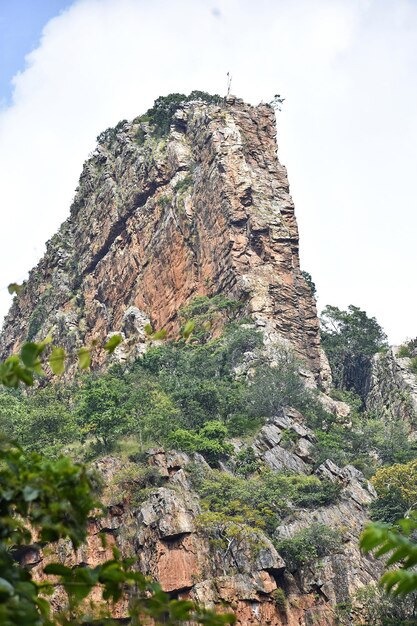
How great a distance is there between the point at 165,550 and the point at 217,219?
31515mm

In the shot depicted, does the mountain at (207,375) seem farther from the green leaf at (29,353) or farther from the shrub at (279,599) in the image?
the green leaf at (29,353)

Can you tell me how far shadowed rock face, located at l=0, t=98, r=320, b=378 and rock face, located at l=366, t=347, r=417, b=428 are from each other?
5.02 meters

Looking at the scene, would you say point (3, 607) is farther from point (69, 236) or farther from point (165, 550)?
point (69, 236)

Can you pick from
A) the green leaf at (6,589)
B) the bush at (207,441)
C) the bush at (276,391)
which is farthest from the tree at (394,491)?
the green leaf at (6,589)

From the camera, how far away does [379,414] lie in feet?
171

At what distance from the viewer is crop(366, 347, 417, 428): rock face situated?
49969 millimetres

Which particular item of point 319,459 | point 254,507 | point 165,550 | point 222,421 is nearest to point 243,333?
point 222,421

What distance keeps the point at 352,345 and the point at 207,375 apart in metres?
17.9

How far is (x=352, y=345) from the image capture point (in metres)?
60.4

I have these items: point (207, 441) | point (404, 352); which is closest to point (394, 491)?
point (207, 441)

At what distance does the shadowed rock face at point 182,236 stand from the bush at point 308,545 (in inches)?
874

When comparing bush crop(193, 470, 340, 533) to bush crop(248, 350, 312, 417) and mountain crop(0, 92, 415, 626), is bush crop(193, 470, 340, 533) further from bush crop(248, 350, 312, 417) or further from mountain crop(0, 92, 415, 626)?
bush crop(248, 350, 312, 417)

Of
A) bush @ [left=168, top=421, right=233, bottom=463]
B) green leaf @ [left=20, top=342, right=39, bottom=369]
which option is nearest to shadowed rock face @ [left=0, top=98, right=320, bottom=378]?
bush @ [left=168, top=421, right=233, bottom=463]

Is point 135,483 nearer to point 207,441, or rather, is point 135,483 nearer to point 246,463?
point 207,441
